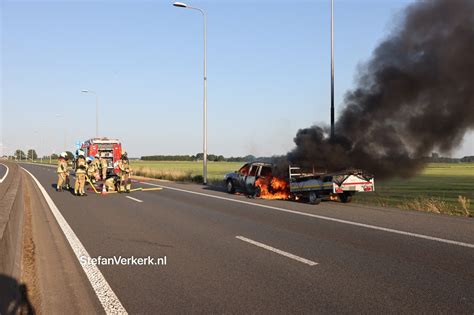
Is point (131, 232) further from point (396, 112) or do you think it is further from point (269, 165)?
point (396, 112)

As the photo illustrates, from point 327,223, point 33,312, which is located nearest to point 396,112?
point 327,223

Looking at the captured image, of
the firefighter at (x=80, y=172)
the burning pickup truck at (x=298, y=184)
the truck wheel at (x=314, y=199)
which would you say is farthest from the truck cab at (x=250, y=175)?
the firefighter at (x=80, y=172)

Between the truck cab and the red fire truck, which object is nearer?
the truck cab

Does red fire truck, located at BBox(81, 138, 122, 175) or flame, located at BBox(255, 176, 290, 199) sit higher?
red fire truck, located at BBox(81, 138, 122, 175)

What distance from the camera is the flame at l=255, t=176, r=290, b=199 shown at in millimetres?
15221

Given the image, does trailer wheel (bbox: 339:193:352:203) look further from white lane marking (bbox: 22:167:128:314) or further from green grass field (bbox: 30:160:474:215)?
white lane marking (bbox: 22:167:128:314)

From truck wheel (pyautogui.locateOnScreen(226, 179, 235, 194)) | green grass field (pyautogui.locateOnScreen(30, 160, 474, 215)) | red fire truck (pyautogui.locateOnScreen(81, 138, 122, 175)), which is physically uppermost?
red fire truck (pyautogui.locateOnScreen(81, 138, 122, 175))

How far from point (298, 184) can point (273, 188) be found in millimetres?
1665

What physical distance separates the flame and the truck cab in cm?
33

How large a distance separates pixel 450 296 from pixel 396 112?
36.5 feet

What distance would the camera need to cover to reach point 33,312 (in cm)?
413

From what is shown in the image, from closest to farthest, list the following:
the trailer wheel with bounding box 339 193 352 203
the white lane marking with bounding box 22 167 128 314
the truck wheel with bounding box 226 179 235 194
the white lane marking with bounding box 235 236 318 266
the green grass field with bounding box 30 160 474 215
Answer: the white lane marking with bounding box 22 167 128 314 < the white lane marking with bounding box 235 236 318 266 < the green grass field with bounding box 30 160 474 215 < the trailer wheel with bounding box 339 193 352 203 < the truck wheel with bounding box 226 179 235 194

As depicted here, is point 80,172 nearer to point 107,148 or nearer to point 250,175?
point 250,175

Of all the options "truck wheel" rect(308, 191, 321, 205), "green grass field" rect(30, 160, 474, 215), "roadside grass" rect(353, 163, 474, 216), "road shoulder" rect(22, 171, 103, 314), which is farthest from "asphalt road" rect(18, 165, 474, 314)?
→ "green grass field" rect(30, 160, 474, 215)
